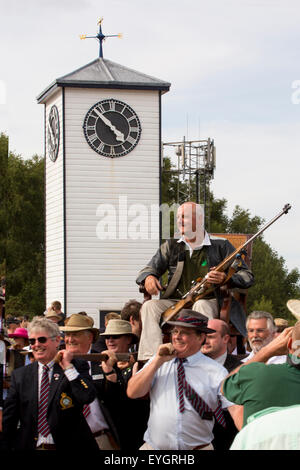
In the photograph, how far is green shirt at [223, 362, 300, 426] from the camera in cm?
402

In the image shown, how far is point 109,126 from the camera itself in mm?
9430

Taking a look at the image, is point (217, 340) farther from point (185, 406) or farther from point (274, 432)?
point (274, 432)

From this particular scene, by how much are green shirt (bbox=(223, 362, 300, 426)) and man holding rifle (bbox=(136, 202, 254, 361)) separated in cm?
262

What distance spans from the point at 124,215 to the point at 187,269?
2.65m

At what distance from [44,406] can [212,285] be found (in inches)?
71.4

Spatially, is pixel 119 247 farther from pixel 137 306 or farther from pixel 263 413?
pixel 263 413

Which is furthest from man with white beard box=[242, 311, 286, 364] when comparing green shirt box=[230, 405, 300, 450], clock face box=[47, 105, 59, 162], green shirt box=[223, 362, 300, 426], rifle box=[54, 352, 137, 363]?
green shirt box=[230, 405, 300, 450]

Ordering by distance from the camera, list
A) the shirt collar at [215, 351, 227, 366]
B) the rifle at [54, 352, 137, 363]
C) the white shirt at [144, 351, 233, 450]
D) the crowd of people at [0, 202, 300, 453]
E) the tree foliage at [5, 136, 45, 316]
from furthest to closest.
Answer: the tree foliage at [5, 136, 45, 316] < the shirt collar at [215, 351, 227, 366] < the rifle at [54, 352, 137, 363] < the white shirt at [144, 351, 233, 450] < the crowd of people at [0, 202, 300, 453]

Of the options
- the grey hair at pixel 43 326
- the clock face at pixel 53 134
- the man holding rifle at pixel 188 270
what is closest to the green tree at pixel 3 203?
the grey hair at pixel 43 326

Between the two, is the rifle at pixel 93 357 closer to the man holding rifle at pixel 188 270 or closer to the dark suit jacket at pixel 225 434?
the man holding rifle at pixel 188 270

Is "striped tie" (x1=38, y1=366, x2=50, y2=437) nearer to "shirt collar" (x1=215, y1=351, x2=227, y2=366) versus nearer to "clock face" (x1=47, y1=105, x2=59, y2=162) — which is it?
"shirt collar" (x1=215, y1=351, x2=227, y2=366)

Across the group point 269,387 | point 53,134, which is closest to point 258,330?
point 269,387

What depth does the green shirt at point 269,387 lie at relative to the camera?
4020 millimetres

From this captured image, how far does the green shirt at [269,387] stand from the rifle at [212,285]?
8.23 feet
